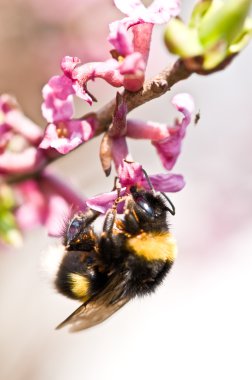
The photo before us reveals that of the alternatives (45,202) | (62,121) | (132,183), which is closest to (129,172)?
(132,183)

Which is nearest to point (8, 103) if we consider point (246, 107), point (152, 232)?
point (152, 232)

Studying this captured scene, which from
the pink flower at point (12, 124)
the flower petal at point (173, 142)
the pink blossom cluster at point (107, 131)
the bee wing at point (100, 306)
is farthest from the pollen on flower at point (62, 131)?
the bee wing at point (100, 306)

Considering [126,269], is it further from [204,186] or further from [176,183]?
[204,186]

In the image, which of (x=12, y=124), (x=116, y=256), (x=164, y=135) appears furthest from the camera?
(x=12, y=124)

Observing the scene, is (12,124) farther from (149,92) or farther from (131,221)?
(149,92)

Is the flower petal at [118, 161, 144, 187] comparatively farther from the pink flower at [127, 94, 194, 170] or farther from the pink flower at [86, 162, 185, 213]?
the pink flower at [127, 94, 194, 170]

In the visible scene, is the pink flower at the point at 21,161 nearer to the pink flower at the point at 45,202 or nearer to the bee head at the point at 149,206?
the pink flower at the point at 45,202
